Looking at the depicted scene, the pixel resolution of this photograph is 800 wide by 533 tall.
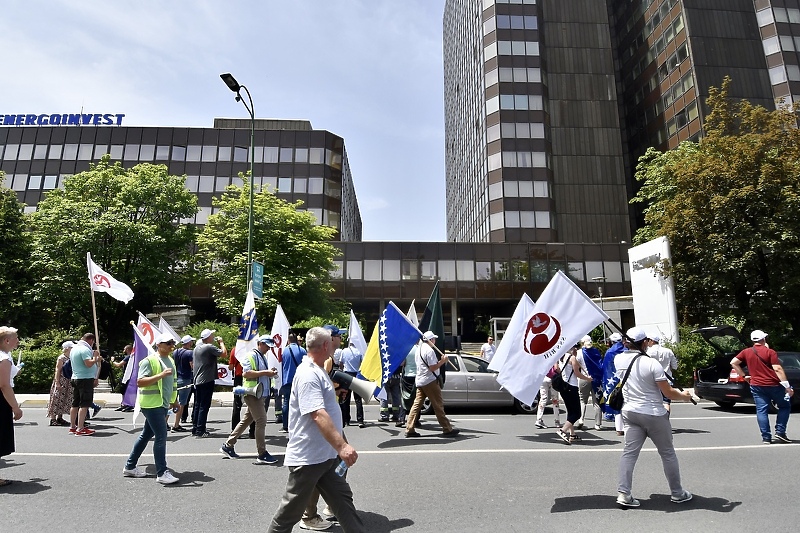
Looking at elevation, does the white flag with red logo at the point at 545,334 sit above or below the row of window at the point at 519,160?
below

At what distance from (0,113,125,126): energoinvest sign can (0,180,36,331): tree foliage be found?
25135 mm

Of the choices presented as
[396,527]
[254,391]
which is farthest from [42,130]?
[396,527]

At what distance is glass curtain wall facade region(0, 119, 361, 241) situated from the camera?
50.1m

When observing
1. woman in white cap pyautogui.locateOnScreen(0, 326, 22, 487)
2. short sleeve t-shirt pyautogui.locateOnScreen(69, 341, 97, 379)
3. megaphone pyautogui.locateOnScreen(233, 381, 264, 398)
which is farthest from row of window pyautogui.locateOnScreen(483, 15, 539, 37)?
woman in white cap pyautogui.locateOnScreen(0, 326, 22, 487)

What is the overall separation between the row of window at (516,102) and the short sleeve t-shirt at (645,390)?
48202 mm

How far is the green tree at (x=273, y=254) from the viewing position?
93.7 ft

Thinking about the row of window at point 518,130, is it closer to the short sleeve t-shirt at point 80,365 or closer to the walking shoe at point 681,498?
the short sleeve t-shirt at point 80,365

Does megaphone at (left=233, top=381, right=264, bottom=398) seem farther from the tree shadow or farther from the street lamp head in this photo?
the street lamp head

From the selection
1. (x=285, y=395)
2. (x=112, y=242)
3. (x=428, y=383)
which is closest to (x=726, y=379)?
(x=428, y=383)

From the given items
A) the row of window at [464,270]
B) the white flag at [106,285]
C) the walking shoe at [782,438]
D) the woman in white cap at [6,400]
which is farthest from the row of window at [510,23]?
the woman in white cap at [6,400]

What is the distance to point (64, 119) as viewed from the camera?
179ft

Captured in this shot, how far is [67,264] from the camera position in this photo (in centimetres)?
2889

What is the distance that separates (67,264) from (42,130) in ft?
101

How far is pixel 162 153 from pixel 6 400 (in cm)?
5025
